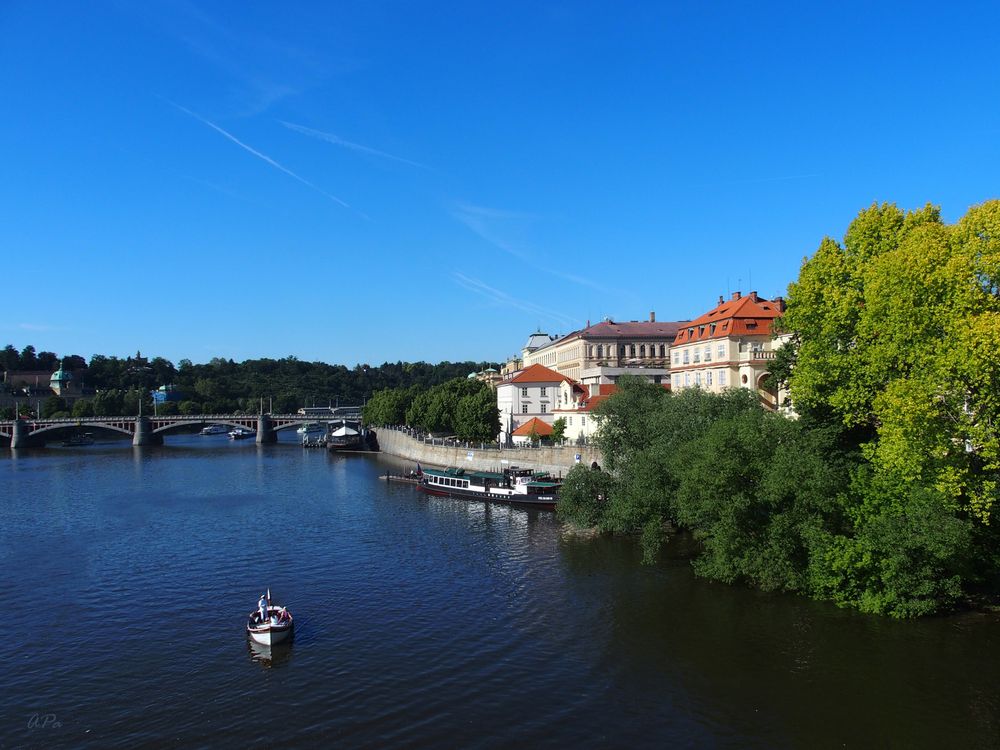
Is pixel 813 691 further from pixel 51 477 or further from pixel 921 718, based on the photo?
pixel 51 477

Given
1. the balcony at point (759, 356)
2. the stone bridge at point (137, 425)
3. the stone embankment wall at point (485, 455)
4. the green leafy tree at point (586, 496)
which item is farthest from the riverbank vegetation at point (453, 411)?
the green leafy tree at point (586, 496)

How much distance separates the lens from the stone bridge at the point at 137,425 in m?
141

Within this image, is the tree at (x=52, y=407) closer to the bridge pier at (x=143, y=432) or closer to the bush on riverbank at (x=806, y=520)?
the bridge pier at (x=143, y=432)

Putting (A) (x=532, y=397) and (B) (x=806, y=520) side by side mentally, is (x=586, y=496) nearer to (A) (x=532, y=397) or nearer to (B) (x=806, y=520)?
(B) (x=806, y=520)

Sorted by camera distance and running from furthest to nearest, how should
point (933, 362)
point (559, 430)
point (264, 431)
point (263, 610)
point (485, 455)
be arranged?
point (264, 431) → point (485, 455) → point (559, 430) → point (263, 610) → point (933, 362)

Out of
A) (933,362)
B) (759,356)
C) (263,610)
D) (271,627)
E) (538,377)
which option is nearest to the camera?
(933,362)

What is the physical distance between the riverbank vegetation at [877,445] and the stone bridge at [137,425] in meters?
118

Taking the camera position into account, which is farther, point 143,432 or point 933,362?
point 143,432

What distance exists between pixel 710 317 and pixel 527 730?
51560 millimetres

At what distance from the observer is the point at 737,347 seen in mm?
61688

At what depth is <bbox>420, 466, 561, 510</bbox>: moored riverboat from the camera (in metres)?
61.6

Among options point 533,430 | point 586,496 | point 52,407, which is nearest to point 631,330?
point 533,430

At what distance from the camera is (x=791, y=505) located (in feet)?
105

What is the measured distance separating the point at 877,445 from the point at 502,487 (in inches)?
1494
